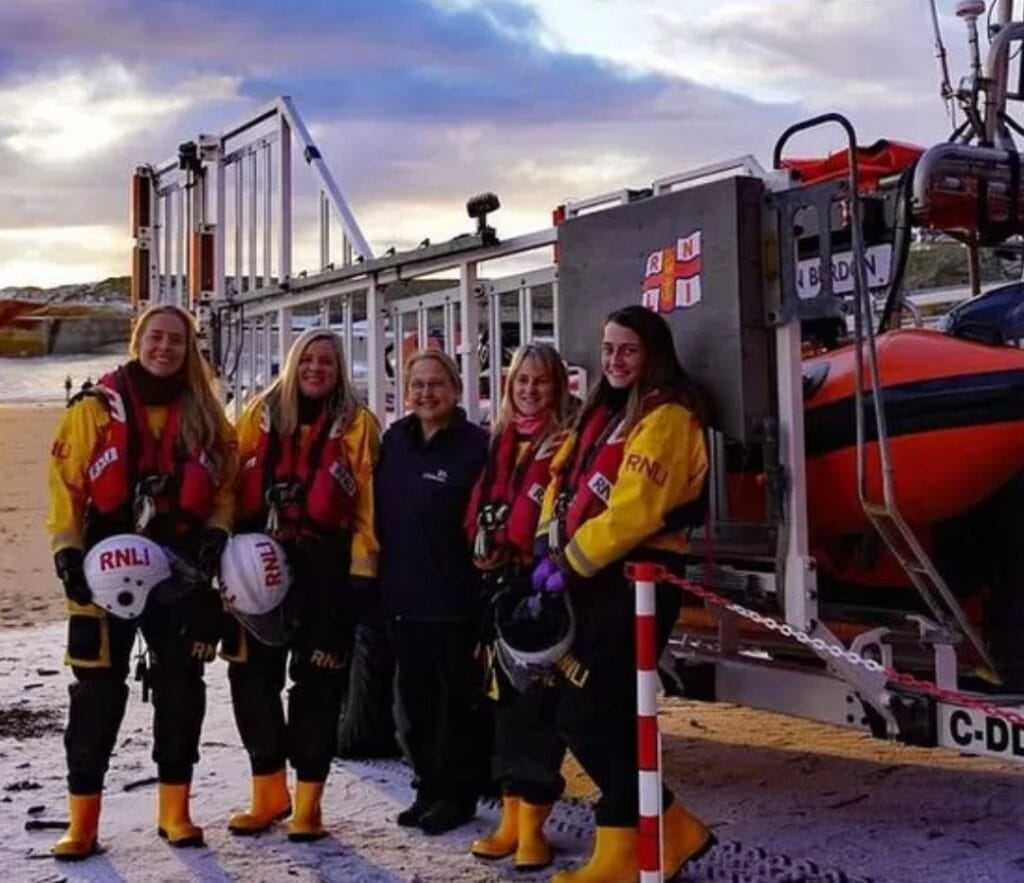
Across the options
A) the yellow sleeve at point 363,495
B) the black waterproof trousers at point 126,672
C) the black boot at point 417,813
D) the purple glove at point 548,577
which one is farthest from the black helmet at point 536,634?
the black waterproof trousers at point 126,672

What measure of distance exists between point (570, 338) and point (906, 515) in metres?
1.21

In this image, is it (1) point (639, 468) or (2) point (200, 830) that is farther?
(2) point (200, 830)

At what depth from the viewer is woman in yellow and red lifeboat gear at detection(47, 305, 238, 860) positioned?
14.2 ft

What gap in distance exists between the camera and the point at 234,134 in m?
7.02

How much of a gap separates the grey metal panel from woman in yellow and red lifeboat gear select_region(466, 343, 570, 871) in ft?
1.27

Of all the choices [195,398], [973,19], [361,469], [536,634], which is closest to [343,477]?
[361,469]

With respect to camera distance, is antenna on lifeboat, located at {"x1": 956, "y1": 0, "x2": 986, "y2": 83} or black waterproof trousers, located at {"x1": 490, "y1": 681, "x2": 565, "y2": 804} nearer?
black waterproof trousers, located at {"x1": 490, "y1": 681, "x2": 565, "y2": 804}

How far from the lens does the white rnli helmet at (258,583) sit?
428 cm

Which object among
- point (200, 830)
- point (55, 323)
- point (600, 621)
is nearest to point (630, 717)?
point (600, 621)

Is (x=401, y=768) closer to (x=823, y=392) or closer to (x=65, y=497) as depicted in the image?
(x=65, y=497)

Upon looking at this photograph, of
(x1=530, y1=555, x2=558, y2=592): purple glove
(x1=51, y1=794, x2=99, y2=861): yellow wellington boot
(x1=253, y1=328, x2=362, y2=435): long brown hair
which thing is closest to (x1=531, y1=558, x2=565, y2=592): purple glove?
(x1=530, y1=555, x2=558, y2=592): purple glove

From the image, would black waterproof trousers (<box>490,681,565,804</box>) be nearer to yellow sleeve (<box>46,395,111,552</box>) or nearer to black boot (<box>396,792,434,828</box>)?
black boot (<box>396,792,434,828</box>)

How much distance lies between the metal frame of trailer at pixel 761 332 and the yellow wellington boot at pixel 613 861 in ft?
1.96

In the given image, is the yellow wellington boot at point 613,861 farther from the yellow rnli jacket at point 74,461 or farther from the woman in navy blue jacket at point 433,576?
the yellow rnli jacket at point 74,461
